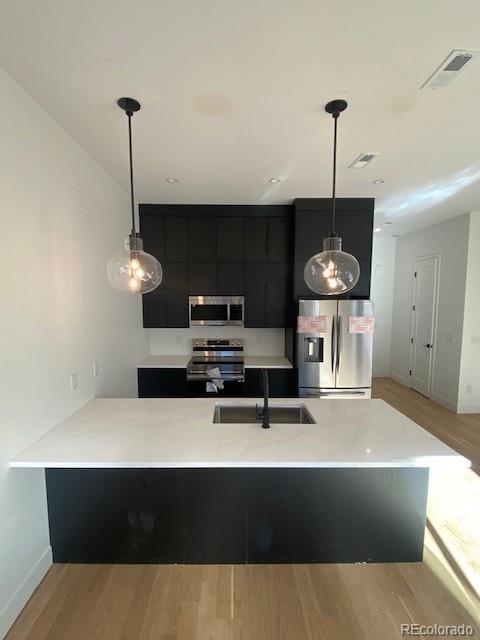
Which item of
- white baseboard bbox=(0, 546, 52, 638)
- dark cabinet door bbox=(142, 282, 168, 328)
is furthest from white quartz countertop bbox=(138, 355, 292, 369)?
white baseboard bbox=(0, 546, 52, 638)

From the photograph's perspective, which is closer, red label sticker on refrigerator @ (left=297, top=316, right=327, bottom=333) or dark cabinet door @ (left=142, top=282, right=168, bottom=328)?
red label sticker on refrigerator @ (left=297, top=316, right=327, bottom=333)

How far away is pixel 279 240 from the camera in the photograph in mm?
3582

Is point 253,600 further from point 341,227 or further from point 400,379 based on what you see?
point 400,379

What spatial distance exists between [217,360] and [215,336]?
14.8 inches

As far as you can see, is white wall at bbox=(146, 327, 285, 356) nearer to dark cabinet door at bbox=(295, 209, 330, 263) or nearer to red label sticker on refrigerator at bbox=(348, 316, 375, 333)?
red label sticker on refrigerator at bbox=(348, 316, 375, 333)

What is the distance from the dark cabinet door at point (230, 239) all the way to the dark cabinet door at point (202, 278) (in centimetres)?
18

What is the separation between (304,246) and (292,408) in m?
1.96

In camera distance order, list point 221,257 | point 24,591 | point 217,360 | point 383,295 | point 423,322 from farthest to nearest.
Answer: point 383,295 < point 423,322 < point 217,360 < point 221,257 < point 24,591

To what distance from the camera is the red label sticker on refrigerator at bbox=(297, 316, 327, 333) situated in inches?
126

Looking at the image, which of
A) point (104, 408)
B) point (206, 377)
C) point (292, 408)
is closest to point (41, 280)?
point (104, 408)

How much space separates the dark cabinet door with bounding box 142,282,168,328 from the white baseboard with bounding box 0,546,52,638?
7.76 ft

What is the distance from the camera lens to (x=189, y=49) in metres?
1.26

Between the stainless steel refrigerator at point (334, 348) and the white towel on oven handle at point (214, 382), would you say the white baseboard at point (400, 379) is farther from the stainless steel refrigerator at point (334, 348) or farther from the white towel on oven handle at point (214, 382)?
the white towel on oven handle at point (214, 382)

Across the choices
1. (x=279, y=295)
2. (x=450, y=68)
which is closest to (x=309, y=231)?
(x=279, y=295)
